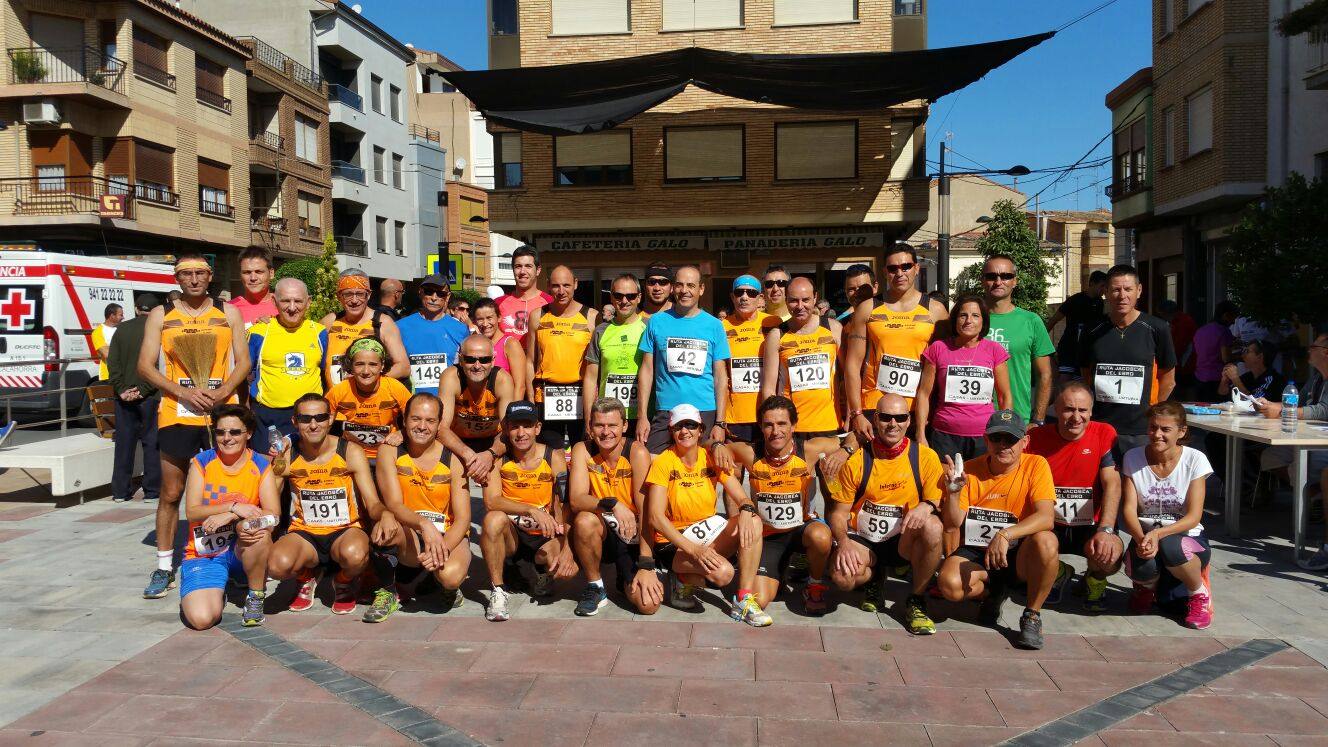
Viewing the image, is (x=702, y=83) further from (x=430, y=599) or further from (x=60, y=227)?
(x=60, y=227)

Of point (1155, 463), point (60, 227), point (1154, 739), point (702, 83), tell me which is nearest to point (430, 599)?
point (1154, 739)

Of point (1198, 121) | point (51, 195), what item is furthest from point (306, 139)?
point (1198, 121)

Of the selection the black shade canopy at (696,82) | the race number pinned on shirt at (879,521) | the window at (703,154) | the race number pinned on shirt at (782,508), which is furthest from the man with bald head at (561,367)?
the window at (703,154)

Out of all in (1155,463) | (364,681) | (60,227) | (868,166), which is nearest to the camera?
(364,681)

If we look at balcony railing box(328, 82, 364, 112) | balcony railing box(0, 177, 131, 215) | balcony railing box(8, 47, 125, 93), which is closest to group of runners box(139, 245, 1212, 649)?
balcony railing box(0, 177, 131, 215)

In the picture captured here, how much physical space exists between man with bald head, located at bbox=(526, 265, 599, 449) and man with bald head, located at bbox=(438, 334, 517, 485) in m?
0.35

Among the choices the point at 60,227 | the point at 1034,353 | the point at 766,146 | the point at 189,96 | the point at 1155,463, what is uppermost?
the point at 189,96

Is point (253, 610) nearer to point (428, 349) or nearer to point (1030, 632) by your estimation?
point (428, 349)

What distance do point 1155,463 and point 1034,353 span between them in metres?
0.98

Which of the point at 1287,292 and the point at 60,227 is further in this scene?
the point at 60,227

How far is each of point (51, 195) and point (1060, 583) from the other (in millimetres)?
27904

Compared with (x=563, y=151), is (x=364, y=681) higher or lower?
lower

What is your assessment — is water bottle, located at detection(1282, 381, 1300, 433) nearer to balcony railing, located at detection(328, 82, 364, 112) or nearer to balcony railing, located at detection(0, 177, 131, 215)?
balcony railing, located at detection(0, 177, 131, 215)

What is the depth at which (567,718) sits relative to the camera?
13.2 ft
